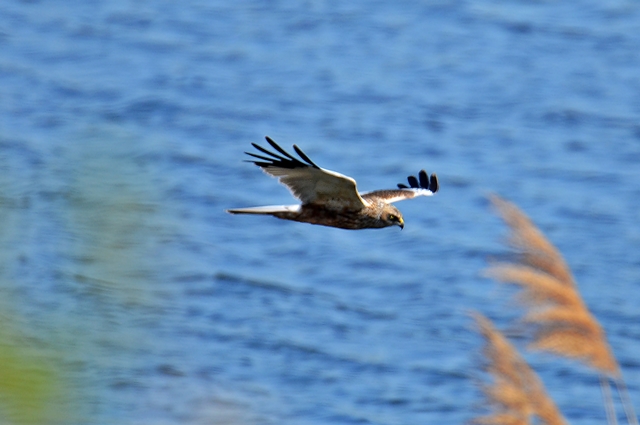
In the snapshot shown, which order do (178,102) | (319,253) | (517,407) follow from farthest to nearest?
(178,102) → (319,253) → (517,407)

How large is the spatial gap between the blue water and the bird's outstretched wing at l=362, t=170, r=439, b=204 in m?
1.72

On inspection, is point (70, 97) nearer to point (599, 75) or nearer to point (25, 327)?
point (599, 75)

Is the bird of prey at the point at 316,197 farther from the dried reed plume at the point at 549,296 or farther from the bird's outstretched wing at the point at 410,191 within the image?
the dried reed plume at the point at 549,296

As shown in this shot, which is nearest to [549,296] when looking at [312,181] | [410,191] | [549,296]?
[549,296]

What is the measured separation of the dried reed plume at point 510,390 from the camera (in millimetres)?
3691

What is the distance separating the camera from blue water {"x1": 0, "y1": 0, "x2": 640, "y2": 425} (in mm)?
12148

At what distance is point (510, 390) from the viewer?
3730 mm

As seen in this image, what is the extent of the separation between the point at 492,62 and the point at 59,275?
826cm

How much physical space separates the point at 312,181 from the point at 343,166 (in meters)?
8.54

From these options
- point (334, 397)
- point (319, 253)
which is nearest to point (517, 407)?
point (334, 397)

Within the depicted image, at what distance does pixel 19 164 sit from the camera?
48.0ft

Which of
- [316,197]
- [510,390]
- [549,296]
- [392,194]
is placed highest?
[392,194]

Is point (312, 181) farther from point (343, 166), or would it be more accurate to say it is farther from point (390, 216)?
point (343, 166)

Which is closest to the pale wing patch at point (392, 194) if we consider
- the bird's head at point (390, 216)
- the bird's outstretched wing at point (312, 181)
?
the bird's head at point (390, 216)
